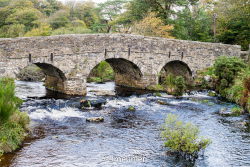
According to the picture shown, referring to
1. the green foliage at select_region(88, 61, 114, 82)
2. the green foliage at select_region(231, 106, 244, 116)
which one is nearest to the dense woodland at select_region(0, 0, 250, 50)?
the green foliage at select_region(88, 61, 114, 82)

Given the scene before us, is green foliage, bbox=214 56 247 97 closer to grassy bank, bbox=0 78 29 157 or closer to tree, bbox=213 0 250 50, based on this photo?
tree, bbox=213 0 250 50

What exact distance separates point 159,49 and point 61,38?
838 centimetres

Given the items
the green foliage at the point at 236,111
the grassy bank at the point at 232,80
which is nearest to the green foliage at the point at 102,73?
the grassy bank at the point at 232,80

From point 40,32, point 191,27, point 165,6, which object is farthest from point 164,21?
point 40,32

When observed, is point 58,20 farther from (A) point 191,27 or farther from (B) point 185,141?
(B) point 185,141

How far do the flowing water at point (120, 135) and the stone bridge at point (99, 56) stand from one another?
2.10 meters

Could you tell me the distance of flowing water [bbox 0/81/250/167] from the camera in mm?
10587

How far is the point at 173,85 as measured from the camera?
76.3ft

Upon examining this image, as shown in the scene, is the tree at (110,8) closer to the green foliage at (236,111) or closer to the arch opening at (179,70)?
the arch opening at (179,70)

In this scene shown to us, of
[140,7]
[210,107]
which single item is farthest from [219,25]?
[210,107]

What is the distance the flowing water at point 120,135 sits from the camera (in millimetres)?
10587

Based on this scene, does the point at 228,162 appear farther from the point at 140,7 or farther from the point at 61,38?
the point at 140,7

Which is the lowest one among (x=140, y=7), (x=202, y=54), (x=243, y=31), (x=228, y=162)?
(x=228, y=162)

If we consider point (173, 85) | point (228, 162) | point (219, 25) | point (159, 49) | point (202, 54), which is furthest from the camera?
point (219, 25)
